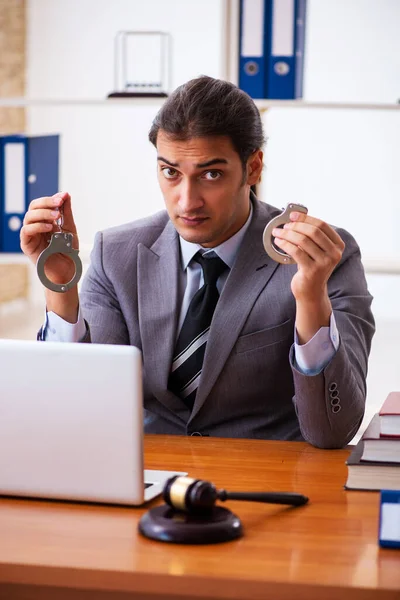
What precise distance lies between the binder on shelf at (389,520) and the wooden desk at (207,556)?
0.04 feet

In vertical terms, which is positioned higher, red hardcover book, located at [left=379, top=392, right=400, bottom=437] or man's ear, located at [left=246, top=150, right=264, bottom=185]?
man's ear, located at [left=246, top=150, right=264, bottom=185]

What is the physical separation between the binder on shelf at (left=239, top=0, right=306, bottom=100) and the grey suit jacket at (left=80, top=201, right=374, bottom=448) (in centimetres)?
86

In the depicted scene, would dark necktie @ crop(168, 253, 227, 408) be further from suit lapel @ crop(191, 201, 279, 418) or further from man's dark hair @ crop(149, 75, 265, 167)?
man's dark hair @ crop(149, 75, 265, 167)

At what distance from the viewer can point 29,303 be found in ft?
14.4

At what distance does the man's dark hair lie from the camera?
1873mm

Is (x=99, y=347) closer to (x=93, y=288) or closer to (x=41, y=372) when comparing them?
(x=41, y=372)

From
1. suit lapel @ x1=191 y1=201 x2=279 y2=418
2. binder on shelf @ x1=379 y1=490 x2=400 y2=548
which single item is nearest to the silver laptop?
binder on shelf @ x1=379 y1=490 x2=400 y2=548

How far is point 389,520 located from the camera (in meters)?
1.16

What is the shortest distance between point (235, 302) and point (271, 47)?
113 centimetres

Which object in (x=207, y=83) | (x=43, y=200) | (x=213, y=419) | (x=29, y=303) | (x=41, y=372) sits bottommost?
(x=29, y=303)

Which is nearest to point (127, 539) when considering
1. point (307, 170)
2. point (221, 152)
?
point (221, 152)

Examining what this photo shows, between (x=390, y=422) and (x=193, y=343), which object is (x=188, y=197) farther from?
(x=390, y=422)

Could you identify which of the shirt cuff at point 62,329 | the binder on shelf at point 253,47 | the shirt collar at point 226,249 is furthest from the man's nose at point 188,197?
the binder on shelf at point 253,47

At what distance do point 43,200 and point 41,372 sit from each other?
0.59 m
